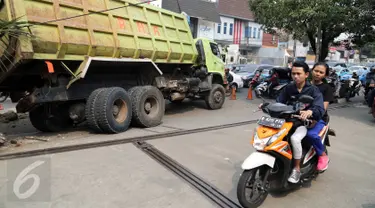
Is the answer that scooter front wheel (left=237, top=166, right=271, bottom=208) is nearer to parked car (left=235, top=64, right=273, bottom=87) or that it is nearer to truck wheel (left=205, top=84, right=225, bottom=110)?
truck wheel (left=205, top=84, right=225, bottom=110)

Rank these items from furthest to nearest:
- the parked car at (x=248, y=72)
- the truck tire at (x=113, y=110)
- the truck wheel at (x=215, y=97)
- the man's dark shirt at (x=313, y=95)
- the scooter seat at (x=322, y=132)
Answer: the parked car at (x=248, y=72)
the truck wheel at (x=215, y=97)
the truck tire at (x=113, y=110)
the scooter seat at (x=322, y=132)
the man's dark shirt at (x=313, y=95)

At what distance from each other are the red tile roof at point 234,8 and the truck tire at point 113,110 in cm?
3323

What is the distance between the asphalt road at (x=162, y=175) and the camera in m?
3.68

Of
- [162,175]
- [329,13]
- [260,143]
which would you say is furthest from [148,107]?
[329,13]

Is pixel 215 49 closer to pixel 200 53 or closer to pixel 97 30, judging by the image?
pixel 200 53

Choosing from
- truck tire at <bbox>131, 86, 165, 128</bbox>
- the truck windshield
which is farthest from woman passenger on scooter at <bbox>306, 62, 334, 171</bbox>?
the truck windshield

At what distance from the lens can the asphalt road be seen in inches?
145

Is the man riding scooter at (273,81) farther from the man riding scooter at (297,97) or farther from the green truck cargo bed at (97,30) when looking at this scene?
the man riding scooter at (297,97)

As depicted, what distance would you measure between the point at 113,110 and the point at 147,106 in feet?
3.87

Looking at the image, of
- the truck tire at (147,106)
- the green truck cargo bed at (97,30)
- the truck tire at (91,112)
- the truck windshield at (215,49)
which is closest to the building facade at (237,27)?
the truck windshield at (215,49)

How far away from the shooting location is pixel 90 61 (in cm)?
659

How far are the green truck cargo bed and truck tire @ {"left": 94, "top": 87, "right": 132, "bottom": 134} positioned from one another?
89 centimetres

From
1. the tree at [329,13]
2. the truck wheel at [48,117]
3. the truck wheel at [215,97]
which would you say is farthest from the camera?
the truck wheel at [215,97]

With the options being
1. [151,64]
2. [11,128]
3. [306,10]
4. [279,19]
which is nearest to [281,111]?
[151,64]
